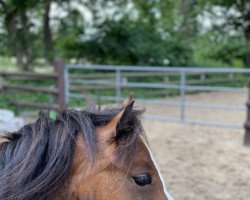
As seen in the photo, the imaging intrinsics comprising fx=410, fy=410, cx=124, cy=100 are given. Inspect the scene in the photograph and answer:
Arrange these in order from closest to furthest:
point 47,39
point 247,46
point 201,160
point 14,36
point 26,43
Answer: point 201,160
point 14,36
point 47,39
point 26,43
point 247,46

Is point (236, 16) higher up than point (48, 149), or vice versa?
point (236, 16)

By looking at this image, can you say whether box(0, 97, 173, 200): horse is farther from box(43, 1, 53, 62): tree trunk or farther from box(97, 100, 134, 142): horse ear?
box(43, 1, 53, 62): tree trunk

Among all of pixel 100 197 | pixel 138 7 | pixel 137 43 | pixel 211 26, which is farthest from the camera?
pixel 211 26

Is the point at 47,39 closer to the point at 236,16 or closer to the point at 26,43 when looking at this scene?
the point at 26,43

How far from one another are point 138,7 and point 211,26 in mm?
4907

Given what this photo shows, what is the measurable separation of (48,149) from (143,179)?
26cm

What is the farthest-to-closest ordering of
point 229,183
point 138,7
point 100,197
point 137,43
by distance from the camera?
point 138,7 → point 137,43 → point 229,183 → point 100,197

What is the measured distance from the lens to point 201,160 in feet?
14.5

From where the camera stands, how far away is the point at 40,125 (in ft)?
3.77

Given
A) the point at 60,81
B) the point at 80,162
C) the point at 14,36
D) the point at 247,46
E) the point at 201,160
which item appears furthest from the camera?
the point at 247,46

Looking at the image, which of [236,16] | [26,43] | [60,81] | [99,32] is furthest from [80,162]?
[236,16]

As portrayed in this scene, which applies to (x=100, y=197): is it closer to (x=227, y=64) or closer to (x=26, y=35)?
(x=26, y=35)

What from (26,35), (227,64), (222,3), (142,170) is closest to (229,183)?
(142,170)

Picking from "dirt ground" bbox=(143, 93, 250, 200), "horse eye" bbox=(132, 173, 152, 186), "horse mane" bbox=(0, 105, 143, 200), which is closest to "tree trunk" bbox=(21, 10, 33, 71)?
"dirt ground" bbox=(143, 93, 250, 200)
